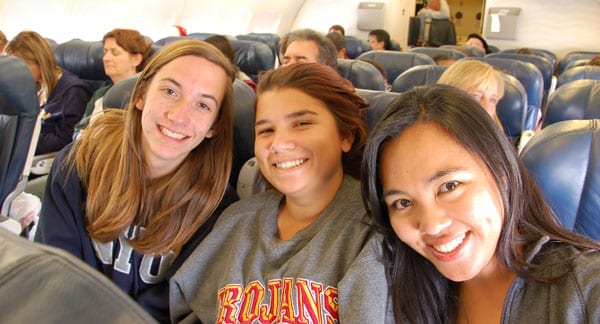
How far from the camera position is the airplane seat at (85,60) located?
13.1 ft

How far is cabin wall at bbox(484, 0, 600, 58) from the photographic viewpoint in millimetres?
10344

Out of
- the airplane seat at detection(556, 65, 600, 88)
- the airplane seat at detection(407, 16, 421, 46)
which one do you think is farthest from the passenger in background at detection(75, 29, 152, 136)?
the airplane seat at detection(407, 16, 421, 46)

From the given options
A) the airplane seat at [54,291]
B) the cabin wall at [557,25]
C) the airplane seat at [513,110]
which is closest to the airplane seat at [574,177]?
the airplane seat at [54,291]

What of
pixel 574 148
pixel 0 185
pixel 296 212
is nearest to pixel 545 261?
pixel 574 148

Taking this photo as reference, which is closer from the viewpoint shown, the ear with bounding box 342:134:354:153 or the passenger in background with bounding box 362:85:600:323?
the passenger in background with bounding box 362:85:600:323

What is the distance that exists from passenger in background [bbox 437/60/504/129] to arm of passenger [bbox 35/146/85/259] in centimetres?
165

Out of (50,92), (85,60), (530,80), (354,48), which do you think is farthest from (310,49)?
(354,48)

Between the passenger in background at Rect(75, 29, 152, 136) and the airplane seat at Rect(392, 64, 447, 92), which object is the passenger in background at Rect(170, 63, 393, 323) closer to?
the airplane seat at Rect(392, 64, 447, 92)

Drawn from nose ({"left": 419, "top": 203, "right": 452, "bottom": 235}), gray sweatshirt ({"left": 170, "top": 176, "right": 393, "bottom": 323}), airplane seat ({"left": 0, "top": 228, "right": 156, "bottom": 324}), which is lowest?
gray sweatshirt ({"left": 170, "top": 176, "right": 393, "bottom": 323})

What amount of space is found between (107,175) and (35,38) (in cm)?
236

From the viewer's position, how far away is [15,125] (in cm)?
209

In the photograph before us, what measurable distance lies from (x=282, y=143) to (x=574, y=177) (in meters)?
0.69

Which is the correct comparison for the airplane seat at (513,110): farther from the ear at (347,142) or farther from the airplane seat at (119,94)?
the airplane seat at (119,94)

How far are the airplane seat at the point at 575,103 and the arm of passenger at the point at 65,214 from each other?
216 centimetres
